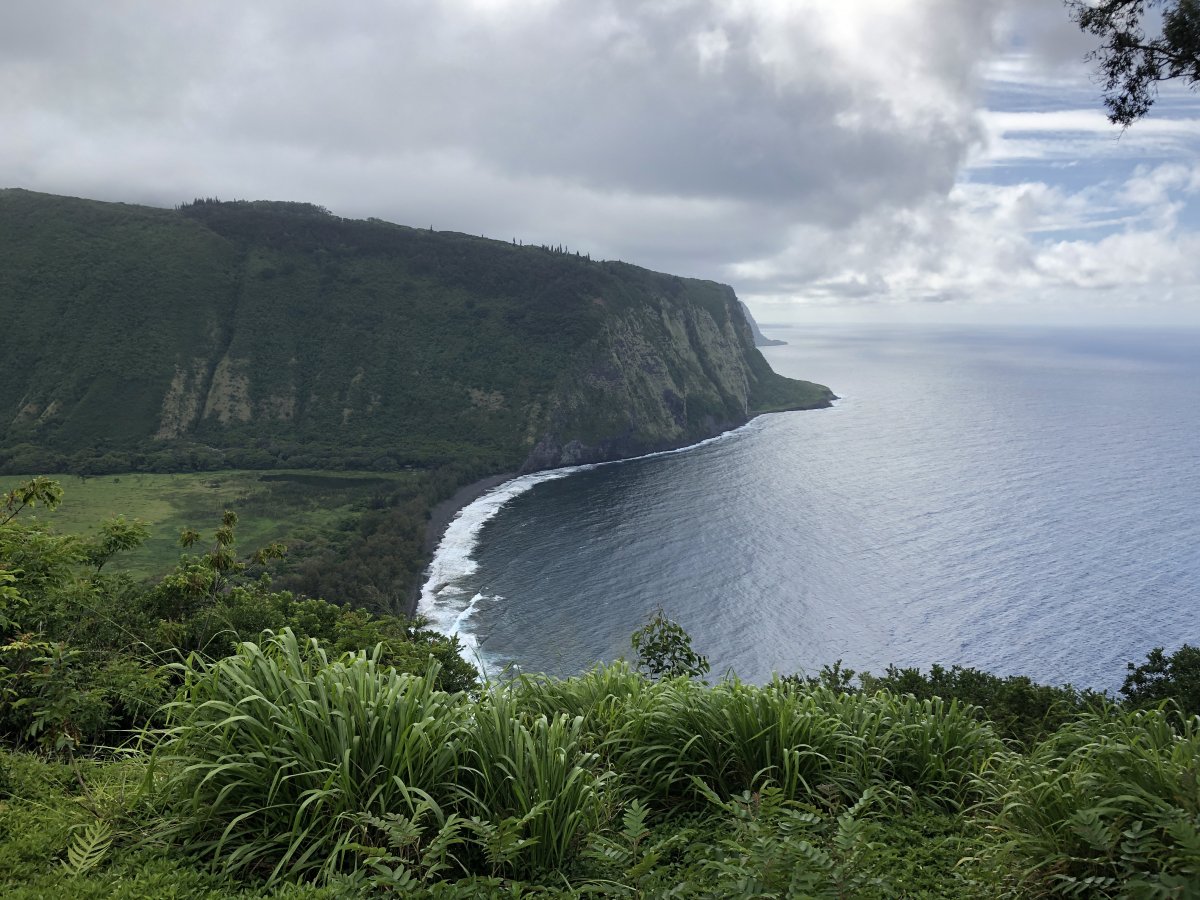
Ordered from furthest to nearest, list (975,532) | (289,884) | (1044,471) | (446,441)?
1. (446,441)
2. (1044,471)
3. (975,532)
4. (289,884)

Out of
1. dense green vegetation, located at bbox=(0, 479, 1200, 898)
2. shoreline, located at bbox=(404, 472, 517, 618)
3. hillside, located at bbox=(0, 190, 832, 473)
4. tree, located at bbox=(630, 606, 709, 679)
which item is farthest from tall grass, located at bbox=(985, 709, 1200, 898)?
hillside, located at bbox=(0, 190, 832, 473)

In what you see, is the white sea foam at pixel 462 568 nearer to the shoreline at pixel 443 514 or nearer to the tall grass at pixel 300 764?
the shoreline at pixel 443 514

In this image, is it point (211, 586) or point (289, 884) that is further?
point (211, 586)

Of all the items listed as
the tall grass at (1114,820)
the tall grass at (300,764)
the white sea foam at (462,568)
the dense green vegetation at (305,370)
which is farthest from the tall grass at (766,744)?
the dense green vegetation at (305,370)

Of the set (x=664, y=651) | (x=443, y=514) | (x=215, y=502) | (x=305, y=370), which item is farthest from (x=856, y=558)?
(x=305, y=370)

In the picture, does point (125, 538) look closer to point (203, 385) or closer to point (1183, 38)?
point (1183, 38)

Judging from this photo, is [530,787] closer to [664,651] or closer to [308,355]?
[664,651]

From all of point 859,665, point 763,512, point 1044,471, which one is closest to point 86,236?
point 763,512
